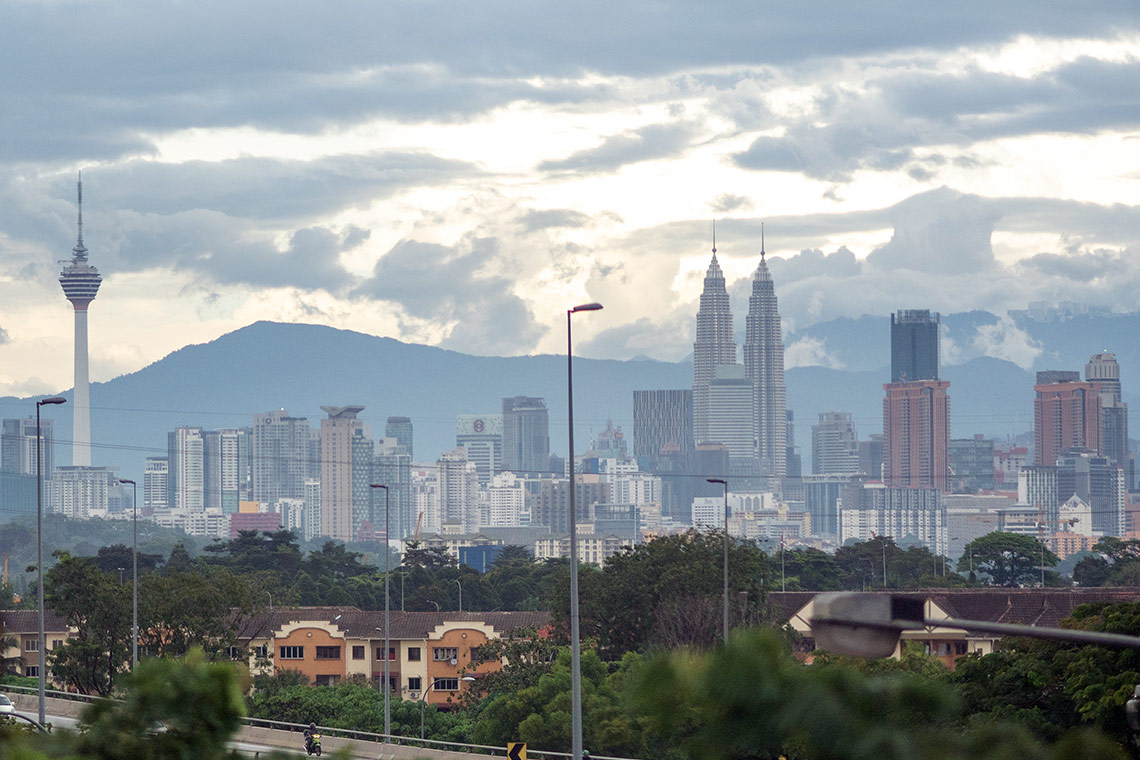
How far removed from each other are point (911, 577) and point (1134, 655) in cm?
10274

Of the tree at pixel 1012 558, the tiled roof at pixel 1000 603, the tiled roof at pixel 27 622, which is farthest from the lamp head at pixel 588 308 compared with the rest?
the tree at pixel 1012 558

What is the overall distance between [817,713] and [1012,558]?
13069 centimetres

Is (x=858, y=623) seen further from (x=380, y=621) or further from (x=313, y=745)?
(x=380, y=621)

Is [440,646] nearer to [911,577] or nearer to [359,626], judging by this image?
[359,626]

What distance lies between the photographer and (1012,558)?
427ft

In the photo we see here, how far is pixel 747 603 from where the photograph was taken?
59125 millimetres

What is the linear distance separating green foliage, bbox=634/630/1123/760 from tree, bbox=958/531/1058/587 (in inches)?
5002

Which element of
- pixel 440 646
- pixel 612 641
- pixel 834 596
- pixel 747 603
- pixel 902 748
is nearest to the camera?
pixel 902 748

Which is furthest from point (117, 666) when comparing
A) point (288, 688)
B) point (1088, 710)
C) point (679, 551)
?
point (1088, 710)

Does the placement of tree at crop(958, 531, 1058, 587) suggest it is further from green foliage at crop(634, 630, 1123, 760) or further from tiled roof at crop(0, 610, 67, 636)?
green foliage at crop(634, 630, 1123, 760)

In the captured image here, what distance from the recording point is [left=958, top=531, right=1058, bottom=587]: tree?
420ft

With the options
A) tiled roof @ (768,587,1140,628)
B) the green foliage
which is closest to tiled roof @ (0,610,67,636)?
tiled roof @ (768,587,1140,628)

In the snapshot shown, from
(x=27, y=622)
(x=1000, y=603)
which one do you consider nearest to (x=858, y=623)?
(x=1000, y=603)

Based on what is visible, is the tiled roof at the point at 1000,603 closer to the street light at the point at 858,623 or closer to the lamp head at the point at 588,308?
the lamp head at the point at 588,308
